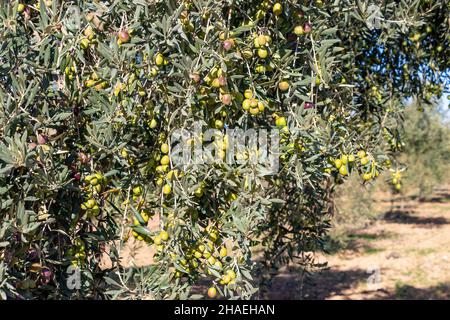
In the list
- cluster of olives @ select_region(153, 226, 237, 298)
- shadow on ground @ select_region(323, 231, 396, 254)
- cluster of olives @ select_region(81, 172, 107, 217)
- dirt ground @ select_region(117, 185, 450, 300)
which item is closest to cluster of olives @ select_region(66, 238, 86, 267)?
cluster of olives @ select_region(81, 172, 107, 217)

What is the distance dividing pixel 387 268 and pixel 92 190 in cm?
1271

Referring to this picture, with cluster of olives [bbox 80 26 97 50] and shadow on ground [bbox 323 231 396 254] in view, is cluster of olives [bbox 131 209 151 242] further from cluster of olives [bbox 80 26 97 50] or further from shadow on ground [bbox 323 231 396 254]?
shadow on ground [bbox 323 231 396 254]

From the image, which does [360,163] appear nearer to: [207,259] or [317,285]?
[207,259]

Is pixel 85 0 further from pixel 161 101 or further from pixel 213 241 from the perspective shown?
pixel 213 241

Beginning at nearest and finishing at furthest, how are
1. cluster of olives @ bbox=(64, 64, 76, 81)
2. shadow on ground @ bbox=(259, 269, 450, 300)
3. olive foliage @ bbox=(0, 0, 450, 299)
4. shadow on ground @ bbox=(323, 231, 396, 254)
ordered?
olive foliage @ bbox=(0, 0, 450, 299)
cluster of olives @ bbox=(64, 64, 76, 81)
shadow on ground @ bbox=(259, 269, 450, 300)
shadow on ground @ bbox=(323, 231, 396, 254)

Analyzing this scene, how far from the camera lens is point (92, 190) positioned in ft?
7.84

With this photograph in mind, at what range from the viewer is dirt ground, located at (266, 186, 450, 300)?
37.0 feet

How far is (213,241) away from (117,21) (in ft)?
4.06

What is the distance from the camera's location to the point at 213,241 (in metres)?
2.29

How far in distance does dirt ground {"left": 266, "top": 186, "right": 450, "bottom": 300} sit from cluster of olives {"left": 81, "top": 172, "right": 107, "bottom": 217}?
14.9ft

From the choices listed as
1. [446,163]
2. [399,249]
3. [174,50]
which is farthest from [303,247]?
[446,163]

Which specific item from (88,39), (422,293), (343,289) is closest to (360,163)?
(88,39)
